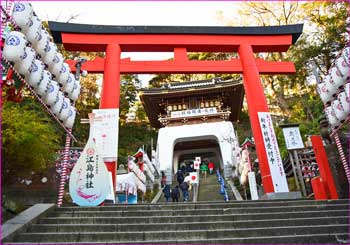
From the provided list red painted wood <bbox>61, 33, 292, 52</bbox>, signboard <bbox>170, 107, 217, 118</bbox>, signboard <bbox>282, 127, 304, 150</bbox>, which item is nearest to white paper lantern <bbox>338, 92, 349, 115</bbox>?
signboard <bbox>282, 127, 304, 150</bbox>

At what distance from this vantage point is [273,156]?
348 inches

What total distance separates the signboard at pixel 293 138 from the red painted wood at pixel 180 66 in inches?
107

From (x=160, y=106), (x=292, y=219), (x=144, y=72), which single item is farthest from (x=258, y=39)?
(x=160, y=106)

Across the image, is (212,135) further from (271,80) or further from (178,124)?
(271,80)

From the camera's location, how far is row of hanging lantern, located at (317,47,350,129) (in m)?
6.22

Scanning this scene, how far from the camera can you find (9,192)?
6.98 m

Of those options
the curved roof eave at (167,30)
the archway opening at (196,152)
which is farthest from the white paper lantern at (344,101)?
the archway opening at (196,152)

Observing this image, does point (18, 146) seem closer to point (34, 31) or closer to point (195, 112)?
point (34, 31)

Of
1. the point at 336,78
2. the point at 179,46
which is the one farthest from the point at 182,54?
the point at 336,78

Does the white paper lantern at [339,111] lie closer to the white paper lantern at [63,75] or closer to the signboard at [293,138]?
the signboard at [293,138]

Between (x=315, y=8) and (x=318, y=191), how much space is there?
14526mm

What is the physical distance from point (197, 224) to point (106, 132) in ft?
15.1

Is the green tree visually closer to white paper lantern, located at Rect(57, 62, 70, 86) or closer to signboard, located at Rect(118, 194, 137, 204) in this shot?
white paper lantern, located at Rect(57, 62, 70, 86)

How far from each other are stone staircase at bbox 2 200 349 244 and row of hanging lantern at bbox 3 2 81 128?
2.37 metres
